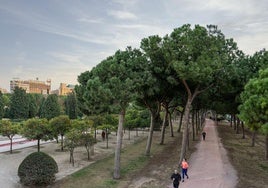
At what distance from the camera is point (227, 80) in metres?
22.8

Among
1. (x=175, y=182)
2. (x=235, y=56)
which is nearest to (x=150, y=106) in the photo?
(x=235, y=56)

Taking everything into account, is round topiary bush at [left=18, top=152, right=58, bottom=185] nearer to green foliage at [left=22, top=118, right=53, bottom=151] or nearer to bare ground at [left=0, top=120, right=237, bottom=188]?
bare ground at [left=0, top=120, right=237, bottom=188]

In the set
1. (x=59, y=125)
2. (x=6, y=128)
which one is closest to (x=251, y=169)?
(x=59, y=125)

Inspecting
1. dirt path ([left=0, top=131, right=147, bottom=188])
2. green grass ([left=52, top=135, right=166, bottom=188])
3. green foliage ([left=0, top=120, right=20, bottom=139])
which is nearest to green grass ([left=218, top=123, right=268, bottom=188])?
green grass ([left=52, top=135, right=166, bottom=188])

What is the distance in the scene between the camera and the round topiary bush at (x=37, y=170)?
17016 mm

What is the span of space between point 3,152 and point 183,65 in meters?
21.4

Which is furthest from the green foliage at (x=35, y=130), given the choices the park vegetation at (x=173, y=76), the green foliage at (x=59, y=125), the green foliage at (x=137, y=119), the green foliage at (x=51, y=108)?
the green foliage at (x=51, y=108)

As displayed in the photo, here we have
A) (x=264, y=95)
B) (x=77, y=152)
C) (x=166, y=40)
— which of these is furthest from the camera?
(x=77, y=152)

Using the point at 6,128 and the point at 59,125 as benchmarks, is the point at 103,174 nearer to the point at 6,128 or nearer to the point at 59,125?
the point at 59,125

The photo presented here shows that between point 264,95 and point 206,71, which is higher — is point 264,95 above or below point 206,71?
below

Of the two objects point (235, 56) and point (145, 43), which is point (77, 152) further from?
point (235, 56)

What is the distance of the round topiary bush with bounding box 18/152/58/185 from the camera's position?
1702 cm

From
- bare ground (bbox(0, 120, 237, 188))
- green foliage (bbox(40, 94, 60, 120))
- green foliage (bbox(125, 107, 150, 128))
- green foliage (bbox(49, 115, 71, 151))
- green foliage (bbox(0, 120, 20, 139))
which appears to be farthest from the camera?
green foliage (bbox(40, 94, 60, 120))

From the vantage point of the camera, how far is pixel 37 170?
17.2 metres
